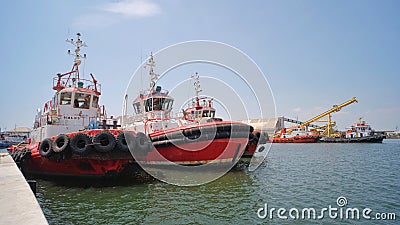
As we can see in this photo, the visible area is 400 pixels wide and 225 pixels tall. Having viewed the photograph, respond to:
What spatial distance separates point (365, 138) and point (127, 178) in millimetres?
61114

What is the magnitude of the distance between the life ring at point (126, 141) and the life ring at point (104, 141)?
247 mm

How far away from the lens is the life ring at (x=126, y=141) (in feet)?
35.0

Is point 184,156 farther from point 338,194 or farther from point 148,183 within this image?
point 338,194

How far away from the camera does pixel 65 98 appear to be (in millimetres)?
15180

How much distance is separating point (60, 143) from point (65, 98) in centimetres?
509

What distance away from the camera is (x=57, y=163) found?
11445 millimetres

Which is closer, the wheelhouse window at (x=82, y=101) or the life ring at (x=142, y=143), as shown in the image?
the life ring at (x=142, y=143)

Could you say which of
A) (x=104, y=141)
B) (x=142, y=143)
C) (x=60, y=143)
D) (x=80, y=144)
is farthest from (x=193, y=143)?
(x=60, y=143)

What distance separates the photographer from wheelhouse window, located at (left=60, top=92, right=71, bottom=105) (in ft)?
49.5

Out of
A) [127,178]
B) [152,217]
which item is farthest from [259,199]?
[127,178]

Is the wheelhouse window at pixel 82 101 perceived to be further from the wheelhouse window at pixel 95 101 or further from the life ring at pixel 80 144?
the life ring at pixel 80 144

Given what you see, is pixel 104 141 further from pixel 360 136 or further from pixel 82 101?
pixel 360 136

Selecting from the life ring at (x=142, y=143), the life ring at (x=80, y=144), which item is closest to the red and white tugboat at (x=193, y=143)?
the life ring at (x=142, y=143)

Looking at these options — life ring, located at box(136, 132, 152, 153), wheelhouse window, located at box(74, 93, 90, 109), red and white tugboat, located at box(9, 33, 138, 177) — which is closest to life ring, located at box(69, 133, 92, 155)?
red and white tugboat, located at box(9, 33, 138, 177)
